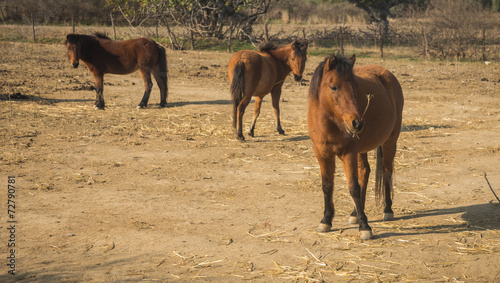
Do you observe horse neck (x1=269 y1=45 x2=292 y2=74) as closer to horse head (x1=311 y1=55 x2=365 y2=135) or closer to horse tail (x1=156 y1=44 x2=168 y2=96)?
horse tail (x1=156 y1=44 x2=168 y2=96)

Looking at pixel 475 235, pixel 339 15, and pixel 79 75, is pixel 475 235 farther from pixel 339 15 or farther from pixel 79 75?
pixel 339 15

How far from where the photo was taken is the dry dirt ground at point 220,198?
4.72 meters

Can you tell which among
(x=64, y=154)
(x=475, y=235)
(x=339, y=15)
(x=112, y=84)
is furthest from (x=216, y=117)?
(x=339, y=15)

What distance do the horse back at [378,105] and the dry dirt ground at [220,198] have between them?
42.3 inches

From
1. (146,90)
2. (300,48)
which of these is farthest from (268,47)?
(146,90)

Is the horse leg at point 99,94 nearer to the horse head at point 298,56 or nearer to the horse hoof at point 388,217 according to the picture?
the horse head at point 298,56

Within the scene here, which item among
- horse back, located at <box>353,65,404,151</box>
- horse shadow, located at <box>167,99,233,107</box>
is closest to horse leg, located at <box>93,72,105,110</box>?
horse shadow, located at <box>167,99,233,107</box>

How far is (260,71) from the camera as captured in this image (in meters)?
10.0

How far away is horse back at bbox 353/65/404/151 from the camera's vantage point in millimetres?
5336

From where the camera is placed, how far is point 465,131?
1048cm

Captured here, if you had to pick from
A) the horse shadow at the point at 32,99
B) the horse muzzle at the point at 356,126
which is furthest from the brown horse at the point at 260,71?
the horse shadow at the point at 32,99

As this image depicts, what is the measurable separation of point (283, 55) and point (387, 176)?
5178 mm

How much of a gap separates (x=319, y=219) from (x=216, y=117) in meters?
6.50

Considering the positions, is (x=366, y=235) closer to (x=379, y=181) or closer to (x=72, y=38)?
(x=379, y=181)
